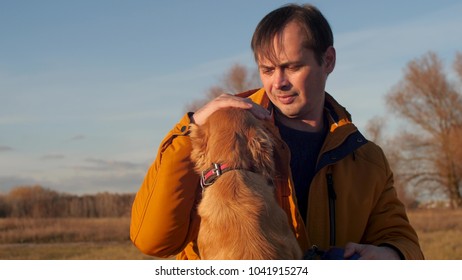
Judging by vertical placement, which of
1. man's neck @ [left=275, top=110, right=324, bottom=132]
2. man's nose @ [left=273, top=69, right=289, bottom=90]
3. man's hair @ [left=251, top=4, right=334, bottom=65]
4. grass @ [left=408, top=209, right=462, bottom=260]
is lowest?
grass @ [left=408, top=209, right=462, bottom=260]

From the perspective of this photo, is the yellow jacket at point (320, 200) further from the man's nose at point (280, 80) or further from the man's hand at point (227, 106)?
the man's nose at point (280, 80)

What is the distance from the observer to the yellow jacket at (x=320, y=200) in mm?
4062

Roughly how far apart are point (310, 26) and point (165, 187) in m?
1.79

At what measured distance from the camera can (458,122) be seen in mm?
48594

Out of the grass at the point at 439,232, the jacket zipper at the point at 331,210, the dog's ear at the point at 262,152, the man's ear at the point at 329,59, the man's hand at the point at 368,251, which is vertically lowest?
the grass at the point at 439,232

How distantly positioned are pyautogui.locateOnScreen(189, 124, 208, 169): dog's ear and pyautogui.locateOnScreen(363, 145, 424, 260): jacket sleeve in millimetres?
1483

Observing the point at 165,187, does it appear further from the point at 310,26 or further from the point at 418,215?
the point at 418,215

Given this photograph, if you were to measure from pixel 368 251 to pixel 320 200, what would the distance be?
504mm

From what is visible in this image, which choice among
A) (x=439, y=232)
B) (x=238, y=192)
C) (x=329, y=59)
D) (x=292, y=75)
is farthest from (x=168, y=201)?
(x=439, y=232)

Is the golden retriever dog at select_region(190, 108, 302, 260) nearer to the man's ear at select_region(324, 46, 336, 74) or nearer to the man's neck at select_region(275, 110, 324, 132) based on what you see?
the man's neck at select_region(275, 110, 324, 132)

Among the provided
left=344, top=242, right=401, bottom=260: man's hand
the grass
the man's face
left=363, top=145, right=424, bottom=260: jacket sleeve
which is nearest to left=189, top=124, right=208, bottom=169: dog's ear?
the man's face

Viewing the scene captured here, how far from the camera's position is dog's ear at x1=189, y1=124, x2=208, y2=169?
4.27m

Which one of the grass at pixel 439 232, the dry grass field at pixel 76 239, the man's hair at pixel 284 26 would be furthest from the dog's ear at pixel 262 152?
the dry grass field at pixel 76 239

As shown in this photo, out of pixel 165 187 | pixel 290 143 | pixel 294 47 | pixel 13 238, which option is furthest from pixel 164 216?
pixel 13 238
